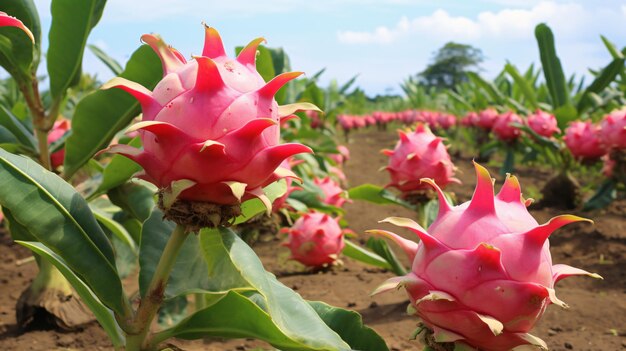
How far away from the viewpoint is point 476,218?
133cm

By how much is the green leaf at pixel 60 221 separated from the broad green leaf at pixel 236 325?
7.1 inches

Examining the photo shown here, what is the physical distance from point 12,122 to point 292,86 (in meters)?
3.69

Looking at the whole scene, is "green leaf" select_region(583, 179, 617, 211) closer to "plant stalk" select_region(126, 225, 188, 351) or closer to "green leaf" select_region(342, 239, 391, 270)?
"green leaf" select_region(342, 239, 391, 270)

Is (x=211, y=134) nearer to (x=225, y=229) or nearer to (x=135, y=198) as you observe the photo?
(x=225, y=229)

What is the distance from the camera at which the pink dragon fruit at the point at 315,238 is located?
3.85 metres

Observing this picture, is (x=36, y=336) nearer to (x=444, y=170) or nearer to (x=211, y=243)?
(x=211, y=243)

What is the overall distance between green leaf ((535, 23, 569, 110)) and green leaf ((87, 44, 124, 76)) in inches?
174

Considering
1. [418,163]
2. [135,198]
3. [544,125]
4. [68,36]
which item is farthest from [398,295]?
[544,125]

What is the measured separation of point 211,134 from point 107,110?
1.00 m

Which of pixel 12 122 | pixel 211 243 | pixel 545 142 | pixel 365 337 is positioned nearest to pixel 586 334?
pixel 365 337

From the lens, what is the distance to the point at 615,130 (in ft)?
14.0

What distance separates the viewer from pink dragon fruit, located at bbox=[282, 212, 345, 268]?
152 inches

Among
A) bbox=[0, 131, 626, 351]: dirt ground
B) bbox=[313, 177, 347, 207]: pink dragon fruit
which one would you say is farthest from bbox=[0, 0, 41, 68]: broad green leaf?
bbox=[313, 177, 347, 207]: pink dragon fruit

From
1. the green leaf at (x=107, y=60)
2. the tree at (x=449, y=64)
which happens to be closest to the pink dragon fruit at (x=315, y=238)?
the green leaf at (x=107, y=60)
